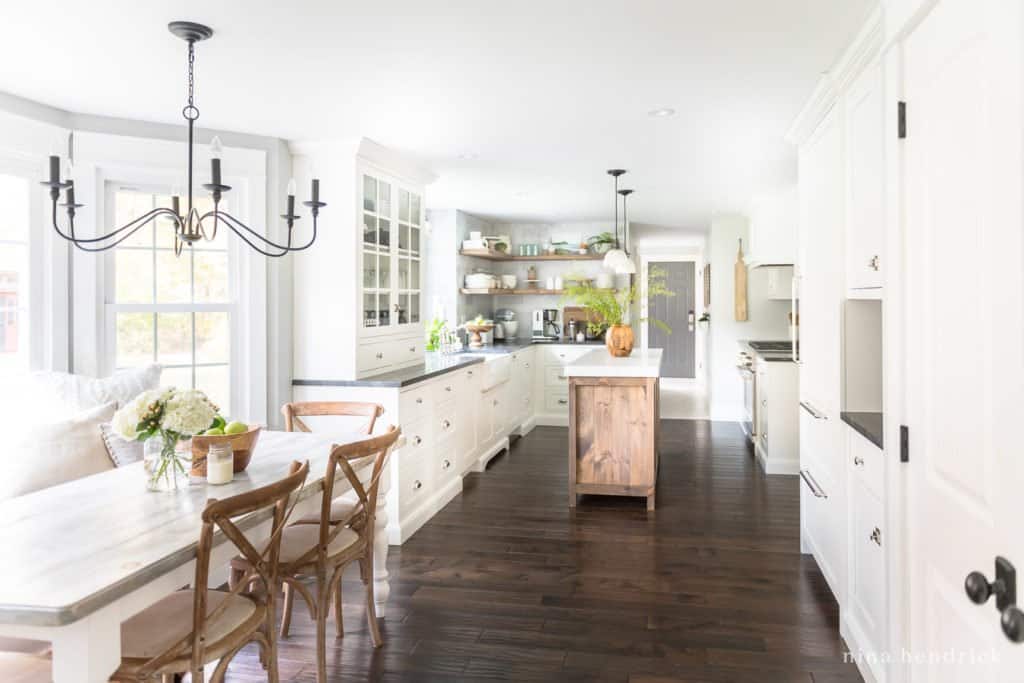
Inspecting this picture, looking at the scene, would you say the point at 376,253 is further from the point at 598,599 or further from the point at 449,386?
the point at 598,599

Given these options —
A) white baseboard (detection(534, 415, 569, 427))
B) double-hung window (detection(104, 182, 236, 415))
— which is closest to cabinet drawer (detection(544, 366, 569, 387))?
white baseboard (detection(534, 415, 569, 427))

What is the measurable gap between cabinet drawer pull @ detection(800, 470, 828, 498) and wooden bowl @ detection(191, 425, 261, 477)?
252cm

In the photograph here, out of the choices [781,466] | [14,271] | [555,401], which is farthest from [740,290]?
[14,271]

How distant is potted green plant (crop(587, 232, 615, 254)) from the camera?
7.91 m

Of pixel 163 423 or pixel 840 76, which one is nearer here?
pixel 163 423

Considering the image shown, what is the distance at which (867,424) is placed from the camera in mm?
2529

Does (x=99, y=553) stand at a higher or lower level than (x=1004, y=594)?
lower

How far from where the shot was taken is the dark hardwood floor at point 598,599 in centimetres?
256

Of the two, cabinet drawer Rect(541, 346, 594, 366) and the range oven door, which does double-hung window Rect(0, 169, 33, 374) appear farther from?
the range oven door

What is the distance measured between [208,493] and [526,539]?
2180 mm

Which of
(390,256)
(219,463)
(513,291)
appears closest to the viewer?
(219,463)

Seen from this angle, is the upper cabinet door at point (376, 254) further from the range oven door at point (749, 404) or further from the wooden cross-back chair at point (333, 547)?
the range oven door at point (749, 404)

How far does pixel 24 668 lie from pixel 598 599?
217cm

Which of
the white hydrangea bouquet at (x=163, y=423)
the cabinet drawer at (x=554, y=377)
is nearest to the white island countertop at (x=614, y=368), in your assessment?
the cabinet drawer at (x=554, y=377)
